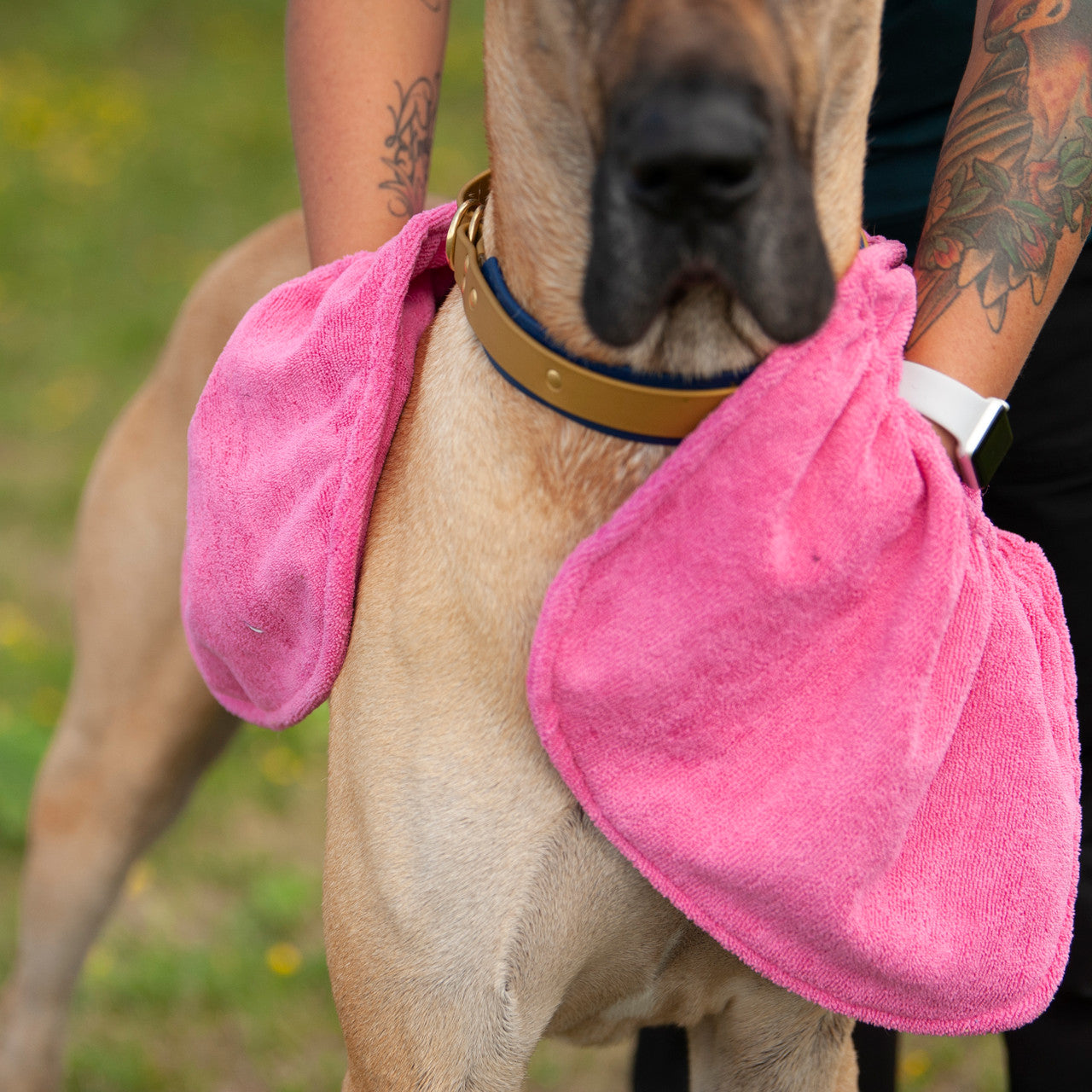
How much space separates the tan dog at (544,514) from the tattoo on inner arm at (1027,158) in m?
0.18

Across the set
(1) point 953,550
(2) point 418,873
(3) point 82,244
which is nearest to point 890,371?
(1) point 953,550

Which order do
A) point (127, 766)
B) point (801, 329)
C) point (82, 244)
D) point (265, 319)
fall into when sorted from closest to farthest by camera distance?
point (801, 329) < point (265, 319) < point (127, 766) < point (82, 244)

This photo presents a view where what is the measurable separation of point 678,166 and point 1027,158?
0.61 meters

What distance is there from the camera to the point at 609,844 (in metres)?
1.36

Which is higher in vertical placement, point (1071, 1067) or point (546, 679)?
point (546, 679)

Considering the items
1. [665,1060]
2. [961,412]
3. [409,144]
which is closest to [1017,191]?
[961,412]

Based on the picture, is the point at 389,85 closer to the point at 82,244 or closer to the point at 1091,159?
the point at 1091,159

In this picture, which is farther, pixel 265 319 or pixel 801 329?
pixel 265 319

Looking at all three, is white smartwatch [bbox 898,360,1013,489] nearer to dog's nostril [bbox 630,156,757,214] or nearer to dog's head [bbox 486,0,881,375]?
dog's head [bbox 486,0,881,375]

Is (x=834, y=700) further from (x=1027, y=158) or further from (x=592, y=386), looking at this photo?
(x=1027, y=158)

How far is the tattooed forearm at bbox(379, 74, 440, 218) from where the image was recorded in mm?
1838

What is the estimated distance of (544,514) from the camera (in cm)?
134

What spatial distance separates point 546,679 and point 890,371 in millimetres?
466

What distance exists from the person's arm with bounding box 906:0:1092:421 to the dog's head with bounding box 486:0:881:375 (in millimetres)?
167
